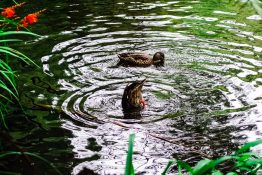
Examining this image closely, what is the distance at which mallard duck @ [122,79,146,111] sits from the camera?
729 cm

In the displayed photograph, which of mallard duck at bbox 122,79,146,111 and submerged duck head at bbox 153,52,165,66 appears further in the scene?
submerged duck head at bbox 153,52,165,66

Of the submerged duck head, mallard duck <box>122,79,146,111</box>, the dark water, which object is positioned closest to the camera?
the dark water

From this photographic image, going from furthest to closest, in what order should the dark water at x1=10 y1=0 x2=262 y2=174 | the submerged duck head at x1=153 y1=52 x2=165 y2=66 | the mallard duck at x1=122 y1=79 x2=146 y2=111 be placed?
the submerged duck head at x1=153 y1=52 x2=165 y2=66 < the mallard duck at x1=122 y1=79 x2=146 y2=111 < the dark water at x1=10 y1=0 x2=262 y2=174

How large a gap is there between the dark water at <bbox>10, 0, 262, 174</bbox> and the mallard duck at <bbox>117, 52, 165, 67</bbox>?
0.47 ft

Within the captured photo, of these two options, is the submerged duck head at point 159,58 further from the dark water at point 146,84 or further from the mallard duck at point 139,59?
the dark water at point 146,84

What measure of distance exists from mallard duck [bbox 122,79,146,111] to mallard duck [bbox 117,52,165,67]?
1.87 metres

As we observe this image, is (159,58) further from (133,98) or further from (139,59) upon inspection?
(133,98)

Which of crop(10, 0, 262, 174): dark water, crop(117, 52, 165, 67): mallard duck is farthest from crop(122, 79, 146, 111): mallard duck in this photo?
crop(117, 52, 165, 67): mallard duck

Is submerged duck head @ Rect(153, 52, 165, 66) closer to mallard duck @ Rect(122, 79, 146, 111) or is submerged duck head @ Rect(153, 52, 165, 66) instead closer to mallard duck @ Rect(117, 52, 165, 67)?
mallard duck @ Rect(117, 52, 165, 67)

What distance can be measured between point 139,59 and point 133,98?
7.28ft

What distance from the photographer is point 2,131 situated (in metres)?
6.54

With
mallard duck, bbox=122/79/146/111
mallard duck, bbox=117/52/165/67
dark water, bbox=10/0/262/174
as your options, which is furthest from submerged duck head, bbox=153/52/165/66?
mallard duck, bbox=122/79/146/111

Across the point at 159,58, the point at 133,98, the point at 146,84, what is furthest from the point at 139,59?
the point at 133,98

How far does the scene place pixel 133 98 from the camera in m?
7.28
